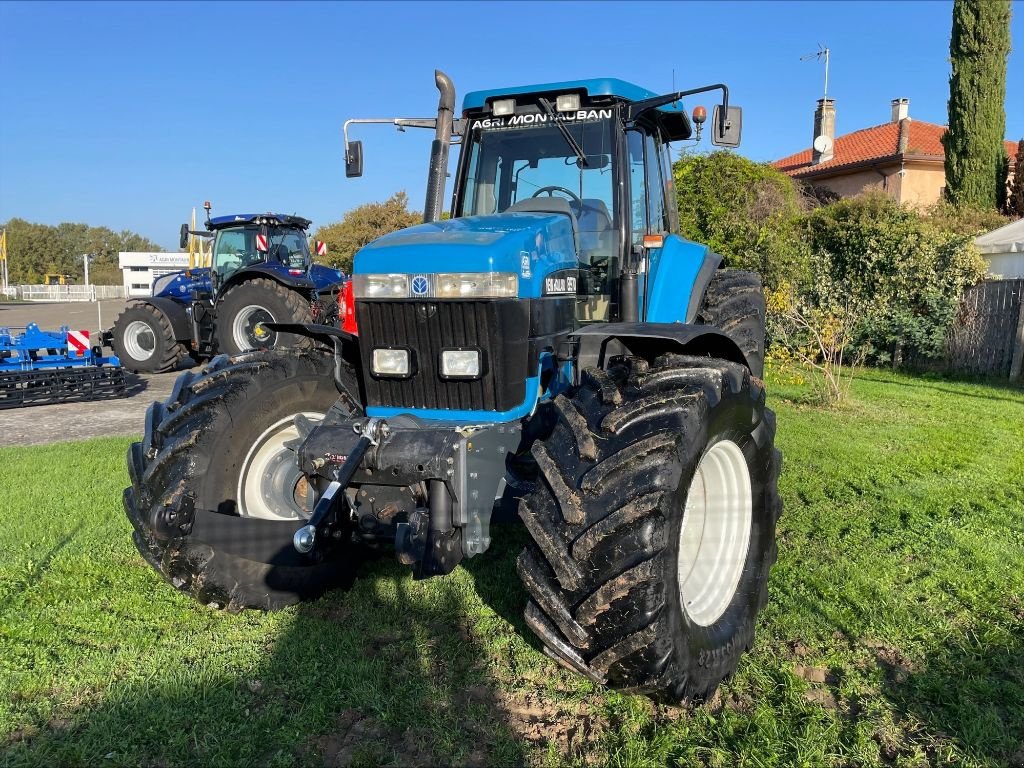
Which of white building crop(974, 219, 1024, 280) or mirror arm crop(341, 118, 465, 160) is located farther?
white building crop(974, 219, 1024, 280)

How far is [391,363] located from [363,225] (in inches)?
1124

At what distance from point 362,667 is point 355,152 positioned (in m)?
3.23

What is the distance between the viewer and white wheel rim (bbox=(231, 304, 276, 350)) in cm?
1156

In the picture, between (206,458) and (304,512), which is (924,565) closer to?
(304,512)

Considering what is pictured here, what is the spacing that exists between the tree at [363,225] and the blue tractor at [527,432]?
25851 mm

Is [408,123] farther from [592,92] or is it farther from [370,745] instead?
[370,745]

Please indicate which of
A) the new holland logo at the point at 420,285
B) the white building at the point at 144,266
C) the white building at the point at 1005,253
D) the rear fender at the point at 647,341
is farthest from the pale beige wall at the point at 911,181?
the white building at the point at 144,266

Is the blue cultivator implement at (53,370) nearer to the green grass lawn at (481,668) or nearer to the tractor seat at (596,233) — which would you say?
the green grass lawn at (481,668)

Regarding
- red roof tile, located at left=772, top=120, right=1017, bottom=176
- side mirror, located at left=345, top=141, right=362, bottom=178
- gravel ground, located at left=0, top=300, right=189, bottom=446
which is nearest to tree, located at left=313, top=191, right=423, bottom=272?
red roof tile, located at left=772, top=120, right=1017, bottom=176

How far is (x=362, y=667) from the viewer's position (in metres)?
3.12

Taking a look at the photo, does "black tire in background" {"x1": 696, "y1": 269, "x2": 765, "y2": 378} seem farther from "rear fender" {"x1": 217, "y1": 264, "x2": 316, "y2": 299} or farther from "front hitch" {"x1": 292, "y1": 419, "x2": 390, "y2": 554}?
"rear fender" {"x1": 217, "y1": 264, "x2": 316, "y2": 299}

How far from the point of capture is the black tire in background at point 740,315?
4.93m

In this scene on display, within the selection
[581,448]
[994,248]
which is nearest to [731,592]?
[581,448]

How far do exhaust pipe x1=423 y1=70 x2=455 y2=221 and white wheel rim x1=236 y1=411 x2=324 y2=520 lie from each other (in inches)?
55.6
